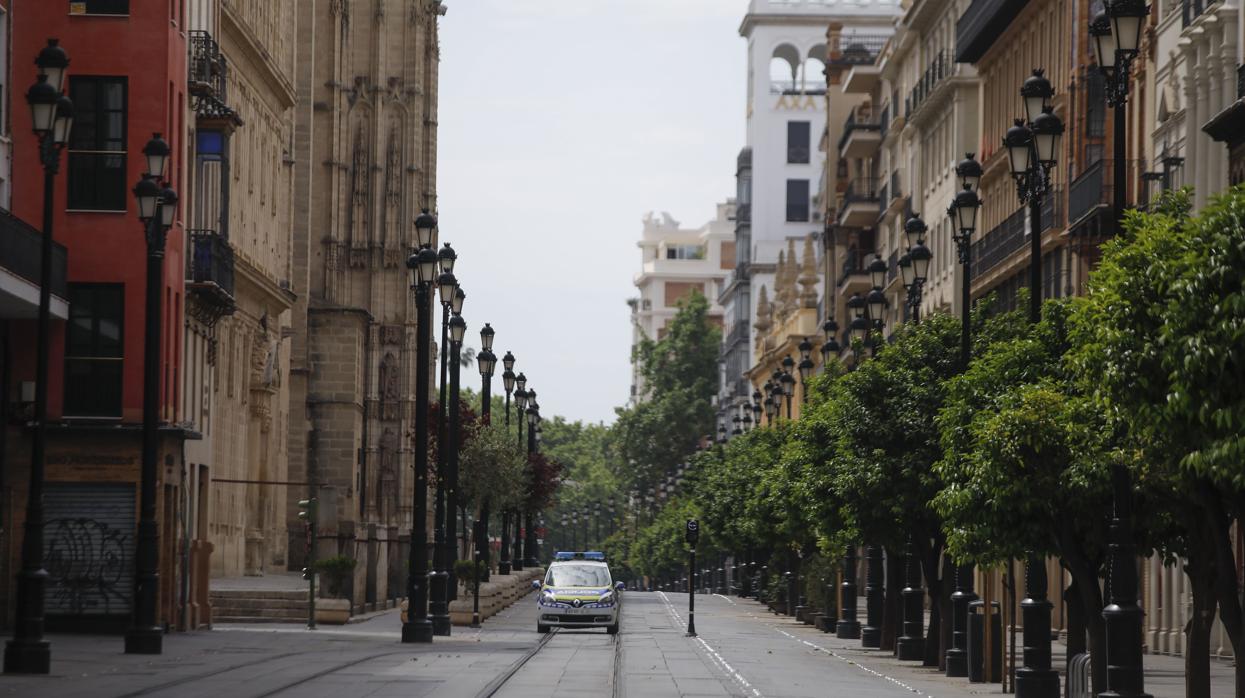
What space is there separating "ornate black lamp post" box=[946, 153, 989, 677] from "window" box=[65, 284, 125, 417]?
15.1 meters

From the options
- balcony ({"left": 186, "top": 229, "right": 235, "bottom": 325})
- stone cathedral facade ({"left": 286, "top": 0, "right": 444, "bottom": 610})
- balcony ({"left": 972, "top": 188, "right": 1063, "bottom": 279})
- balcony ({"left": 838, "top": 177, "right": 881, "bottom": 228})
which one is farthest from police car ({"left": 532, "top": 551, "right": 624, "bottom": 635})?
balcony ({"left": 838, "top": 177, "right": 881, "bottom": 228})

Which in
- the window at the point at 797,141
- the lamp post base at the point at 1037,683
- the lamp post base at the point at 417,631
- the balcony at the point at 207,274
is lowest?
the lamp post base at the point at 417,631

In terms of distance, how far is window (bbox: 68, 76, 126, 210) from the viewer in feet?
135

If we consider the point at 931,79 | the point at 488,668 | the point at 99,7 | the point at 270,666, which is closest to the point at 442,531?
the point at 99,7

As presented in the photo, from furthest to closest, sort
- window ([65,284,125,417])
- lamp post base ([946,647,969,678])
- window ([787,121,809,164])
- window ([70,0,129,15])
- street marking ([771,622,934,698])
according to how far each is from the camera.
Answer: window ([787,121,809,164]) → window ([70,0,129,15]) → window ([65,284,125,417]) → lamp post base ([946,647,969,678]) → street marking ([771,622,934,698])

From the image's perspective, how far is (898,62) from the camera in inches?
3573

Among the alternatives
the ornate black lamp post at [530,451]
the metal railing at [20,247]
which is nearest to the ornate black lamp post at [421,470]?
the metal railing at [20,247]

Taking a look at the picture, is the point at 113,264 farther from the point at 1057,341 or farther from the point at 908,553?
the point at 1057,341

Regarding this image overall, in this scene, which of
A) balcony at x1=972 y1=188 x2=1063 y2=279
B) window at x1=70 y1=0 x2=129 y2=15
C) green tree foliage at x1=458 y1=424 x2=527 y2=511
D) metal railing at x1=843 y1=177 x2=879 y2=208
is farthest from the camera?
metal railing at x1=843 y1=177 x2=879 y2=208

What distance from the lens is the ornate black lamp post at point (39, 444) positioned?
27.2 m

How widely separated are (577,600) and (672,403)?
120m

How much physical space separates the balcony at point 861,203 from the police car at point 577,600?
145 ft

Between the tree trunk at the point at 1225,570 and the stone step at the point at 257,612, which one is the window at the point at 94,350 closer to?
the stone step at the point at 257,612

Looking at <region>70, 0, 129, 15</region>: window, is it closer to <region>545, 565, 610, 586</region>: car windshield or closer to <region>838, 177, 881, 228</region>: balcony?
A: <region>545, 565, 610, 586</region>: car windshield
